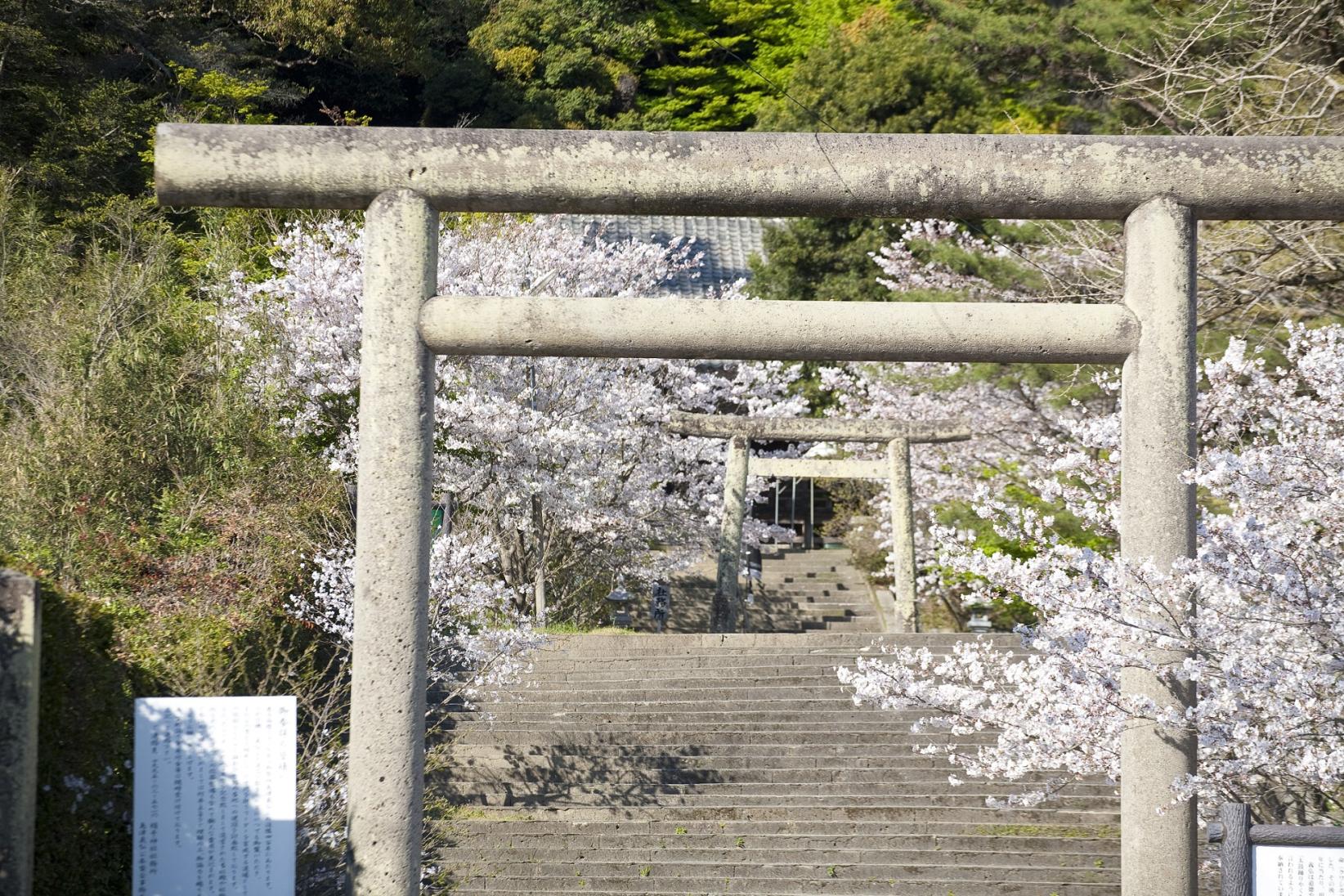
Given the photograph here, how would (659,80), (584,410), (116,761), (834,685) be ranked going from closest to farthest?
1. (116,761)
2. (834,685)
3. (584,410)
4. (659,80)

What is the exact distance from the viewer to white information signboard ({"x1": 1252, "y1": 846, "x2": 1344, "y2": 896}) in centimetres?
395

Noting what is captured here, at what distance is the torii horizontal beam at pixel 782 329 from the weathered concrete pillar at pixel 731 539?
32.2 feet

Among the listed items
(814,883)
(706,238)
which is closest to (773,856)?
(814,883)

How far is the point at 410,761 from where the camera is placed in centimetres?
429

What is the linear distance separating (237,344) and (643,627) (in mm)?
7597

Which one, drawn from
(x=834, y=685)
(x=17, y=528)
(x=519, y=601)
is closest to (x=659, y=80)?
(x=519, y=601)

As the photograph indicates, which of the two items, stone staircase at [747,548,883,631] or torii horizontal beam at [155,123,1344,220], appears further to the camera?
stone staircase at [747,548,883,631]

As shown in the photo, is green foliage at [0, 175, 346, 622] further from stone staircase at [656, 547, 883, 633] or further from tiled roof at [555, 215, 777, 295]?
tiled roof at [555, 215, 777, 295]

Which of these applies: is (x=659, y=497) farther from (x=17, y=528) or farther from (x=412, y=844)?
(x=412, y=844)

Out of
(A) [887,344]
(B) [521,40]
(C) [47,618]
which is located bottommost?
(C) [47,618]

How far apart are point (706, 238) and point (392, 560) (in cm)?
1921

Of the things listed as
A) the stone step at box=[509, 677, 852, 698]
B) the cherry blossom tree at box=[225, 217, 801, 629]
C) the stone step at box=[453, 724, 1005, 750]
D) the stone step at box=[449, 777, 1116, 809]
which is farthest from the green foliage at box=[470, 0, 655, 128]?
the stone step at box=[449, 777, 1116, 809]

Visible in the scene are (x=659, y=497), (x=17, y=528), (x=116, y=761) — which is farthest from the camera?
(x=659, y=497)

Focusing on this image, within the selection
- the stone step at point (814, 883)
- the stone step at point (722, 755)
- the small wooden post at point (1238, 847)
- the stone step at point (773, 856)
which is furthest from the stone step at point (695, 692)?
the small wooden post at point (1238, 847)
